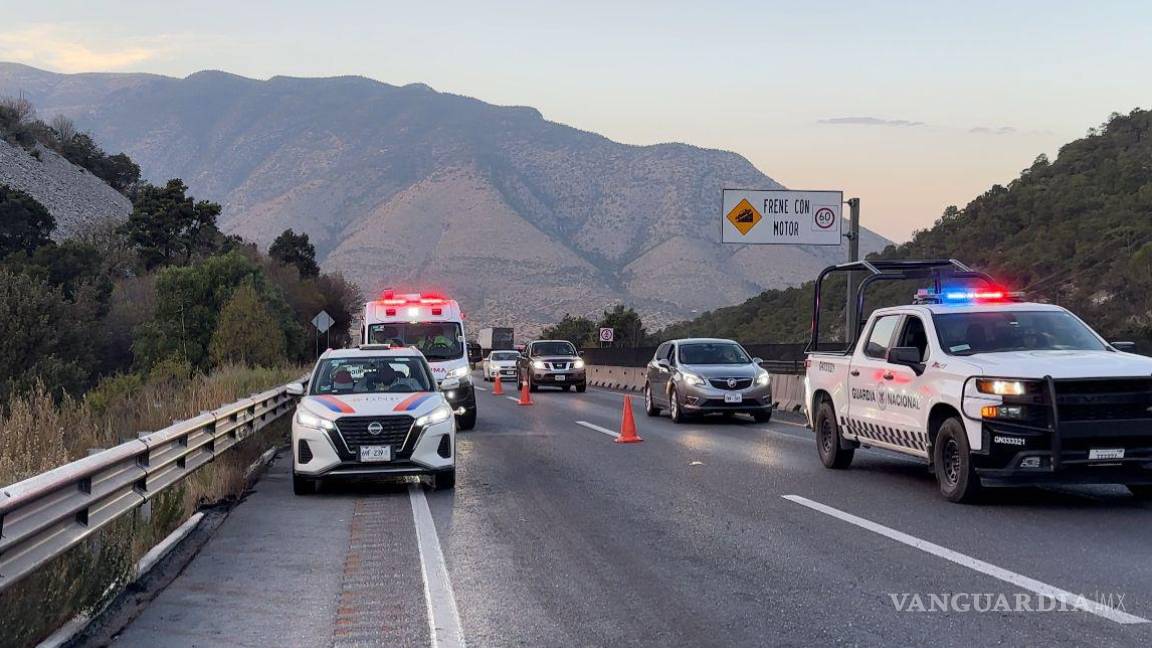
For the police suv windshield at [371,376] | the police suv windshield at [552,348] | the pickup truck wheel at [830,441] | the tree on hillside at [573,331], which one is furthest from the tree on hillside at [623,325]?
the police suv windshield at [371,376]

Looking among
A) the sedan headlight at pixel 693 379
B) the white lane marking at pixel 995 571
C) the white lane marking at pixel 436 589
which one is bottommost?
the white lane marking at pixel 436 589

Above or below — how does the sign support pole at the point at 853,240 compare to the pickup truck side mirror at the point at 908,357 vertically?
above

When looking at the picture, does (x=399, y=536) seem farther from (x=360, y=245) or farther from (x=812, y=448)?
(x=360, y=245)

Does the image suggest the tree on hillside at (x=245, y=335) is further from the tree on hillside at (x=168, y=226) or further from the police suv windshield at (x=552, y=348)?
the tree on hillside at (x=168, y=226)

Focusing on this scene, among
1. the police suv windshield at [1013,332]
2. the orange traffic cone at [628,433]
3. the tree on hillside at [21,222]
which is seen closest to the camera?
the police suv windshield at [1013,332]

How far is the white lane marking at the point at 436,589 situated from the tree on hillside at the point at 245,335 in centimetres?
3351

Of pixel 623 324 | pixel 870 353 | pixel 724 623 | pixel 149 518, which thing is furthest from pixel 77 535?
pixel 623 324

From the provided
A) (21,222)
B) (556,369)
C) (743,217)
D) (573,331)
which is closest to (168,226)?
(21,222)

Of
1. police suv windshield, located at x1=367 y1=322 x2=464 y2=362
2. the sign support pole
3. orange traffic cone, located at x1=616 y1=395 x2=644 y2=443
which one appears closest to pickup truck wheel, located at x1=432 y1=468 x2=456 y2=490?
orange traffic cone, located at x1=616 y1=395 x2=644 y2=443

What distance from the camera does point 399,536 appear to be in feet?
33.0

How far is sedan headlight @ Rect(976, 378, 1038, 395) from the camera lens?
10266 millimetres

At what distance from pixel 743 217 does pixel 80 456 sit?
110 feet

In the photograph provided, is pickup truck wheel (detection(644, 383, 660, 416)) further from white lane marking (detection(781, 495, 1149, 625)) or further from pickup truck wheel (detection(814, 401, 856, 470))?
white lane marking (detection(781, 495, 1149, 625))

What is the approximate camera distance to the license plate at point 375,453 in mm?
12422
